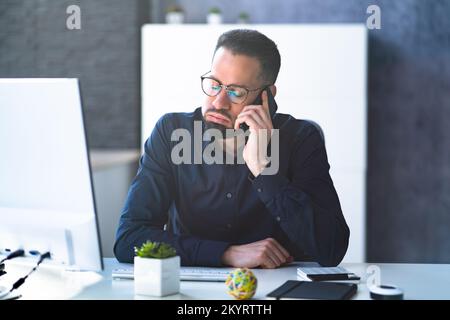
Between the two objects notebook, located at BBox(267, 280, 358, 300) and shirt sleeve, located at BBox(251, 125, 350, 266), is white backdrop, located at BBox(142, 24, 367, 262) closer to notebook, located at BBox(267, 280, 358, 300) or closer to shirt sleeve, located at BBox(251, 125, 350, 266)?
shirt sleeve, located at BBox(251, 125, 350, 266)

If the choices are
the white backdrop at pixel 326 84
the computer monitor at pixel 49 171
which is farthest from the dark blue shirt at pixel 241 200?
the white backdrop at pixel 326 84

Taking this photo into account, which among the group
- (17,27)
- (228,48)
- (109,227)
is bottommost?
(109,227)

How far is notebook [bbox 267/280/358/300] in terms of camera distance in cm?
164

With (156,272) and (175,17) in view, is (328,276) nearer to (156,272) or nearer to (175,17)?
(156,272)

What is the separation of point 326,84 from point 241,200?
2.18 metres

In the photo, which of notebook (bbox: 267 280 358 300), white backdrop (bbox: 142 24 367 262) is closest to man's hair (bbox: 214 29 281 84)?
notebook (bbox: 267 280 358 300)

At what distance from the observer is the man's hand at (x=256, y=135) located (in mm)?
2350

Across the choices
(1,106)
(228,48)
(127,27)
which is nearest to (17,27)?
(127,27)

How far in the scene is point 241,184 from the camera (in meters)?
2.42

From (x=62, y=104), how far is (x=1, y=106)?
0.22 m

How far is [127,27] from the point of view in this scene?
4785 millimetres

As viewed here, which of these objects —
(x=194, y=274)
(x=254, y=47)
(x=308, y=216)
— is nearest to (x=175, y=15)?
(x=254, y=47)

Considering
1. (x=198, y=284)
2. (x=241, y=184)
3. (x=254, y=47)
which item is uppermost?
(x=254, y=47)

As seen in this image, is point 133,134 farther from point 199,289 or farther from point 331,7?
point 199,289
